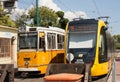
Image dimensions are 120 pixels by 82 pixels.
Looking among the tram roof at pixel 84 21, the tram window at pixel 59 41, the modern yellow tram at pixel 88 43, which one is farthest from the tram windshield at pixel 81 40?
the tram window at pixel 59 41

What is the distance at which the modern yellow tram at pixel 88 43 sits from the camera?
1866 cm

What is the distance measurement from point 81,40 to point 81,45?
0.96 feet

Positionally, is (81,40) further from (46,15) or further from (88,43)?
(46,15)

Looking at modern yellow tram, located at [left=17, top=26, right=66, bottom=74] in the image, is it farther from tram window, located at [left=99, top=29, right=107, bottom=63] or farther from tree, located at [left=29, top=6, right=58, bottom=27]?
tree, located at [left=29, top=6, right=58, bottom=27]

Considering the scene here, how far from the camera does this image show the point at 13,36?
39.6m

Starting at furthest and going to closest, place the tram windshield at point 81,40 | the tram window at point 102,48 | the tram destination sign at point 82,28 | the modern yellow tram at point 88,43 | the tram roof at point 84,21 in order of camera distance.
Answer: the tram roof at point 84,21 < the tram destination sign at point 82,28 < the tram window at point 102,48 < the tram windshield at point 81,40 < the modern yellow tram at point 88,43

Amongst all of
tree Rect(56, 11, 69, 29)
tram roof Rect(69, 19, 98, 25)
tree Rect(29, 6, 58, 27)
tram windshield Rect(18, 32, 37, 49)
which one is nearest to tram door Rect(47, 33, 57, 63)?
tram windshield Rect(18, 32, 37, 49)

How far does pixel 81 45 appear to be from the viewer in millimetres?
19203

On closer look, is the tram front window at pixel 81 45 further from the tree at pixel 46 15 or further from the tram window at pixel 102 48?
the tree at pixel 46 15

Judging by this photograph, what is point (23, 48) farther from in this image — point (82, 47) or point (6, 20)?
point (6, 20)

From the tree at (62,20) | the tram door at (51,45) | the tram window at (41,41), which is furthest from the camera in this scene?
the tree at (62,20)

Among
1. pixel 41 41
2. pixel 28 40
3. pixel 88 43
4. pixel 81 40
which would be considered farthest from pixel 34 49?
pixel 88 43

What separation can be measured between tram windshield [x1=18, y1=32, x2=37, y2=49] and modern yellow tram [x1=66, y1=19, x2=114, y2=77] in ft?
9.85

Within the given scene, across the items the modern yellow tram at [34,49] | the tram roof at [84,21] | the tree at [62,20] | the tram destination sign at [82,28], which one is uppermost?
the tree at [62,20]
